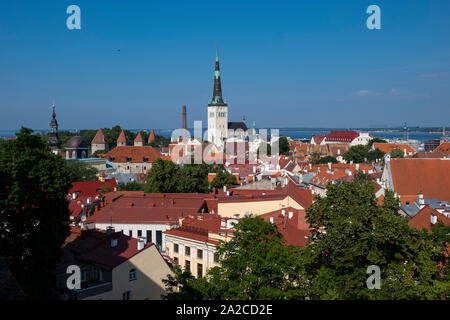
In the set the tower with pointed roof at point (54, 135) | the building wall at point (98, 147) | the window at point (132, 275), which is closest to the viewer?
the window at point (132, 275)

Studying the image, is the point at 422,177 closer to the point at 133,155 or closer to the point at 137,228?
the point at 137,228

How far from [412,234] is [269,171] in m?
47.6

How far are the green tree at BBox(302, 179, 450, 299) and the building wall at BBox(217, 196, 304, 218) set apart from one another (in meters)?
16.5

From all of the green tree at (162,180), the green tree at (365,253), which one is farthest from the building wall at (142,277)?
the green tree at (162,180)

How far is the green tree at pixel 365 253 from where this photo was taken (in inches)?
485

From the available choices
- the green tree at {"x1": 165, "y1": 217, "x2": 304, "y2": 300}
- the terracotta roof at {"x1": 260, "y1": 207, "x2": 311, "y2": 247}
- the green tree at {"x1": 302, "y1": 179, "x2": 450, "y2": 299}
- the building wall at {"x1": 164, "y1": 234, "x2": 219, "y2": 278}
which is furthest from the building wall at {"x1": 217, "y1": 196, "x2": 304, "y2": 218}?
the green tree at {"x1": 302, "y1": 179, "x2": 450, "y2": 299}

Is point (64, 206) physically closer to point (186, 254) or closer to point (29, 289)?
point (29, 289)

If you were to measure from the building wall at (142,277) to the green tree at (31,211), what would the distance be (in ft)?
8.27

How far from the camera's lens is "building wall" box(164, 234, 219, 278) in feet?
76.2

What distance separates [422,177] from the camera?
Answer: 1478 inches

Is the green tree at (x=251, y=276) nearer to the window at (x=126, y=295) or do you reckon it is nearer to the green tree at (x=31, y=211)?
the window at (x=126, y=295)

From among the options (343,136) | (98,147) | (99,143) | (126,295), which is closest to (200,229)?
(126,295)

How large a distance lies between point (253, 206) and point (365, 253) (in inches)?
713
